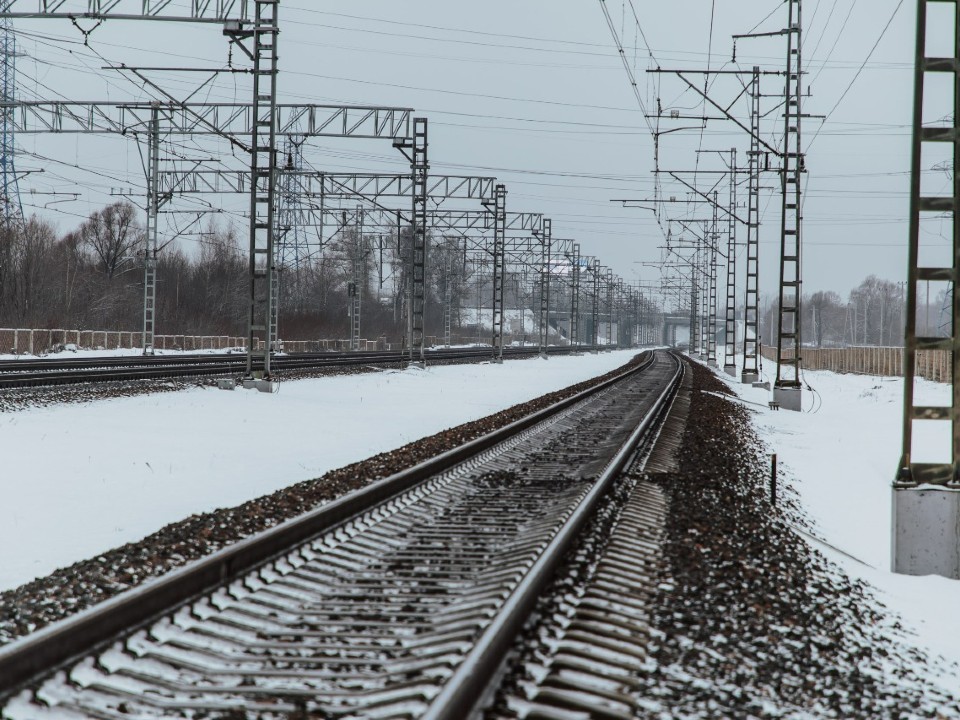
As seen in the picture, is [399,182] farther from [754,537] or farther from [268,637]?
[268,637]

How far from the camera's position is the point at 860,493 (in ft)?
49.6

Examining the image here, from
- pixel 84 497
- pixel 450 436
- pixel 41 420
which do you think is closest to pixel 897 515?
pixel 84 497

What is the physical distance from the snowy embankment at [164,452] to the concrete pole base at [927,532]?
6473mm

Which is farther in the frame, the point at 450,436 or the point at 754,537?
the point at 450,436

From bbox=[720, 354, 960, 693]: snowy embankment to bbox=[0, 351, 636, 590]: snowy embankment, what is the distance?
6.05m

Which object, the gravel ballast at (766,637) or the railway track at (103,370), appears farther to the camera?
the railway track at (103,370)

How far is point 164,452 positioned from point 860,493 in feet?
32.0

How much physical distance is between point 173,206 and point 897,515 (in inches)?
1963

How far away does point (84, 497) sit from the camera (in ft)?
35.3

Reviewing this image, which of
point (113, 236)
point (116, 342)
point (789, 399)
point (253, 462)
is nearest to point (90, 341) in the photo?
point (116, 342)

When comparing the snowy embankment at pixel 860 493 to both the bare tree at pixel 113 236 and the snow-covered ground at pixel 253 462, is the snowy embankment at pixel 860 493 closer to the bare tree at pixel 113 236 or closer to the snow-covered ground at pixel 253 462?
the snow-covered ground at pixel 253 462

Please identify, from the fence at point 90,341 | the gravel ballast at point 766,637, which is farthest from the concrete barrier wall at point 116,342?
the gravel ballast at point 766,637

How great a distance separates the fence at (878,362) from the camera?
48.2 m

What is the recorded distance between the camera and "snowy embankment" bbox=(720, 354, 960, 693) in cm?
762
